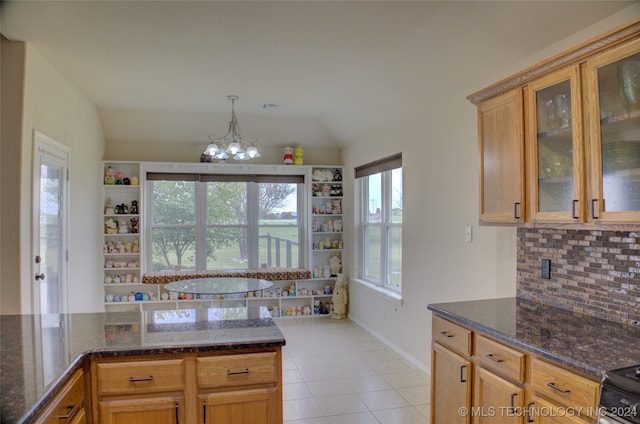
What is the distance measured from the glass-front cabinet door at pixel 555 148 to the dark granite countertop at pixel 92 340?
4.76 feet

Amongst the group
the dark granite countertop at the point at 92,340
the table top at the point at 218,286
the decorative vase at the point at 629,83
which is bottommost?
the table top at the point at 218,286

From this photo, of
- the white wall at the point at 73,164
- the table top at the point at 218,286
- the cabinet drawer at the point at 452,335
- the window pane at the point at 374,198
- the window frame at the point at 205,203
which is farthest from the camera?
the window frame at the point at 205,203

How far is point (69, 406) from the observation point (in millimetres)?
1513

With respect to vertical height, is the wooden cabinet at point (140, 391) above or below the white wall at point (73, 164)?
below

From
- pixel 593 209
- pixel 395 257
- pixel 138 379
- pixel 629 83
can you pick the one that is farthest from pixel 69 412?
pixel 395 257

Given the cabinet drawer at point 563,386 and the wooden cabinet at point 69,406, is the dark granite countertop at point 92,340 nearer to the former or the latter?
the wooden cabinet at point 69,406

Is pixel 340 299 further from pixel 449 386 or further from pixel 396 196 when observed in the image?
pixel 449 386

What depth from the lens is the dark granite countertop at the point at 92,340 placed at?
4.40ft

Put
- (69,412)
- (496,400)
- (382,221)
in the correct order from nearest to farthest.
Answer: (69,412)
(496,400)
(382,221)

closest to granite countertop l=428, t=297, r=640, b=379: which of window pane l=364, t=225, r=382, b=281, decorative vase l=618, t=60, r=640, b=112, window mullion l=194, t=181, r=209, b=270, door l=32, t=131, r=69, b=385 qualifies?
decorative vase l=618, t=60, r=640, b=112

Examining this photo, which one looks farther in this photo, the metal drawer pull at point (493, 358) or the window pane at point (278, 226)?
the window pane at point (278, 226)

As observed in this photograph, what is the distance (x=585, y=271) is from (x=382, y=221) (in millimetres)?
2835

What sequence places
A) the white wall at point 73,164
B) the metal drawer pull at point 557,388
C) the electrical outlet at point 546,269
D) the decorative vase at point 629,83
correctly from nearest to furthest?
the metal drawer pull at point 557,388
the decorative vase at point 629,83
the electrical outlet at point 546,269
the white wall at point 73,164

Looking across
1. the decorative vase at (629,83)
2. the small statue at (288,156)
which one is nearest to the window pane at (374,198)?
the small statue at (288,156)
